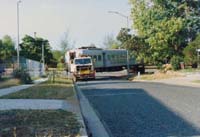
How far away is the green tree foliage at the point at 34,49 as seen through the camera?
103 m

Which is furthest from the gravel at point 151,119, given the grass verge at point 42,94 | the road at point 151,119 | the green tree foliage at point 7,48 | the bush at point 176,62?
the green tree foliage at point 7,48

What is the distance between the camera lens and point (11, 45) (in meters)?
101

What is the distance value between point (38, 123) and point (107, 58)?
5786 cm

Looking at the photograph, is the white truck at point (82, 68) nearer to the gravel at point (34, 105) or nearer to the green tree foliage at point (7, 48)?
the green tree foliage at point (7, 48)

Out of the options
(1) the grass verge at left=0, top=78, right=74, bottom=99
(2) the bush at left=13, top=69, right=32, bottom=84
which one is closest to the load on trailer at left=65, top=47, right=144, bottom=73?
(2) the bush at left=13, top=69, right=32, bottom=84

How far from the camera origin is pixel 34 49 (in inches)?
4097

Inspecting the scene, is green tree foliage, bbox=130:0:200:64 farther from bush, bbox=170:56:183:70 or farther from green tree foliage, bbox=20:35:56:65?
green tree foliage, bbox=20:35:56:65

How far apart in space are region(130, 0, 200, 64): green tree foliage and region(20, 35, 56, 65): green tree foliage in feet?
130

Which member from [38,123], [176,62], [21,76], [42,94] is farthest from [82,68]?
[38,123]

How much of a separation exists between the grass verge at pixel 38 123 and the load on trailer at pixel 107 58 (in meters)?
48.6

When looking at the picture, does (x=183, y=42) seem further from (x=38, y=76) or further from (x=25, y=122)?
(x=25, y=122)

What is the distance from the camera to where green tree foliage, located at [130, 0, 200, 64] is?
2466 inches

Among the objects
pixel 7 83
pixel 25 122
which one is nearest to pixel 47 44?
pixel 7 83

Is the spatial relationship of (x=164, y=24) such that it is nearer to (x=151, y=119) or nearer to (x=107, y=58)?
(x=107, y=58)
